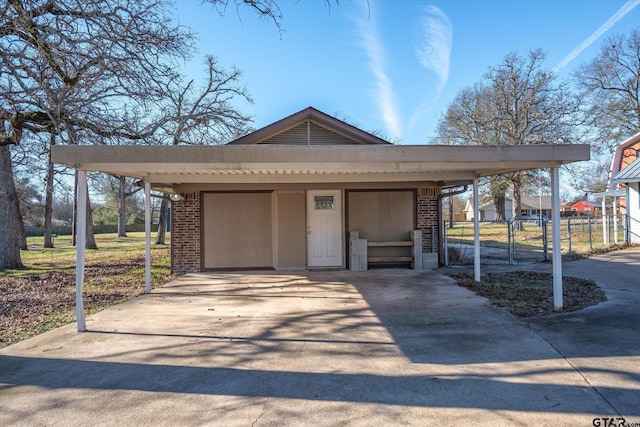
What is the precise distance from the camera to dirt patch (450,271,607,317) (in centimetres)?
581

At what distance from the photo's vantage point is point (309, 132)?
10.4 meters

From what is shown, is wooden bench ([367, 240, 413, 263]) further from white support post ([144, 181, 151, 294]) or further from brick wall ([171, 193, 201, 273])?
white support post ([144, 181, 151, 294])

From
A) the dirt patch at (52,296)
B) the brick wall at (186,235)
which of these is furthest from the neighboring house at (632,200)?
the dirt patch at (52,296)

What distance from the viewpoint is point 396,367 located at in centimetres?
377

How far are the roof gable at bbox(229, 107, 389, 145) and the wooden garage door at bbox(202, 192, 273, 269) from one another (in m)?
1.57

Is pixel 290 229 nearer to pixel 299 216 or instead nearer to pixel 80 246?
pixel 299 216

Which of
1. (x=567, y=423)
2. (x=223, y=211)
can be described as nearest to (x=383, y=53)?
(x=223, y=211)

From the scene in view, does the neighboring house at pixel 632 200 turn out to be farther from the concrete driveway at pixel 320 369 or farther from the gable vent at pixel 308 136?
the concrete driveway at pixel 320 369

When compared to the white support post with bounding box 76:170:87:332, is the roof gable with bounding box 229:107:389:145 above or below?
above

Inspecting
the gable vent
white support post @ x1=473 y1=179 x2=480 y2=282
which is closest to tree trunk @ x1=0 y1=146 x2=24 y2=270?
the gable vent

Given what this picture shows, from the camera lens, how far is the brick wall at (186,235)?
32.4 feet

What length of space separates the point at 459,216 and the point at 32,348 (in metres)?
68.1

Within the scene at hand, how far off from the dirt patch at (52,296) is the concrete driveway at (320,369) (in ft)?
1.96

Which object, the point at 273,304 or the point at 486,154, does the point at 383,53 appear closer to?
the point at 486,154
